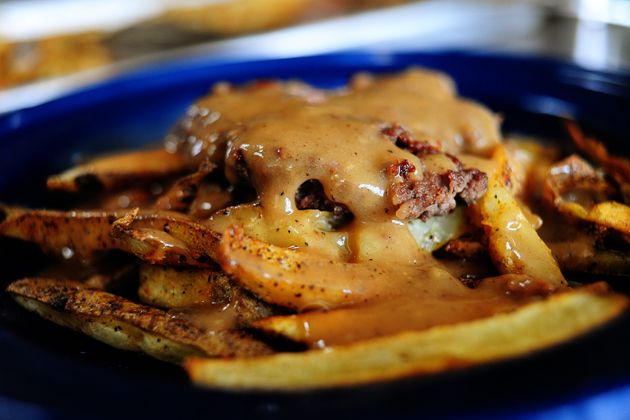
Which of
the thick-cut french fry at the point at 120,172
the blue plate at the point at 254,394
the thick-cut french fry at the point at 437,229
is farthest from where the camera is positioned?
the thick-cut french fry at the point at 120,172

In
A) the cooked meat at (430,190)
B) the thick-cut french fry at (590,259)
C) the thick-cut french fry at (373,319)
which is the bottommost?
the thick-cut french fry at (590,259)

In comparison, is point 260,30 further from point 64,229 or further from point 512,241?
point 512,241

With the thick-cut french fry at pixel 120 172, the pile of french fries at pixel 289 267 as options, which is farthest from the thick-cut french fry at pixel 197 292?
the thick-cut french fry at pixel 120 172

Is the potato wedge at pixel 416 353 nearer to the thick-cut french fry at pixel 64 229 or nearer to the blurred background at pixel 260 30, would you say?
the thick-cut french fry at pixel 64 229

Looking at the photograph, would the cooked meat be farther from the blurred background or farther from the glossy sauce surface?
the blurred background

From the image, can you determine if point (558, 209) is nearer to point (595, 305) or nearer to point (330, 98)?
point (595, 305)
